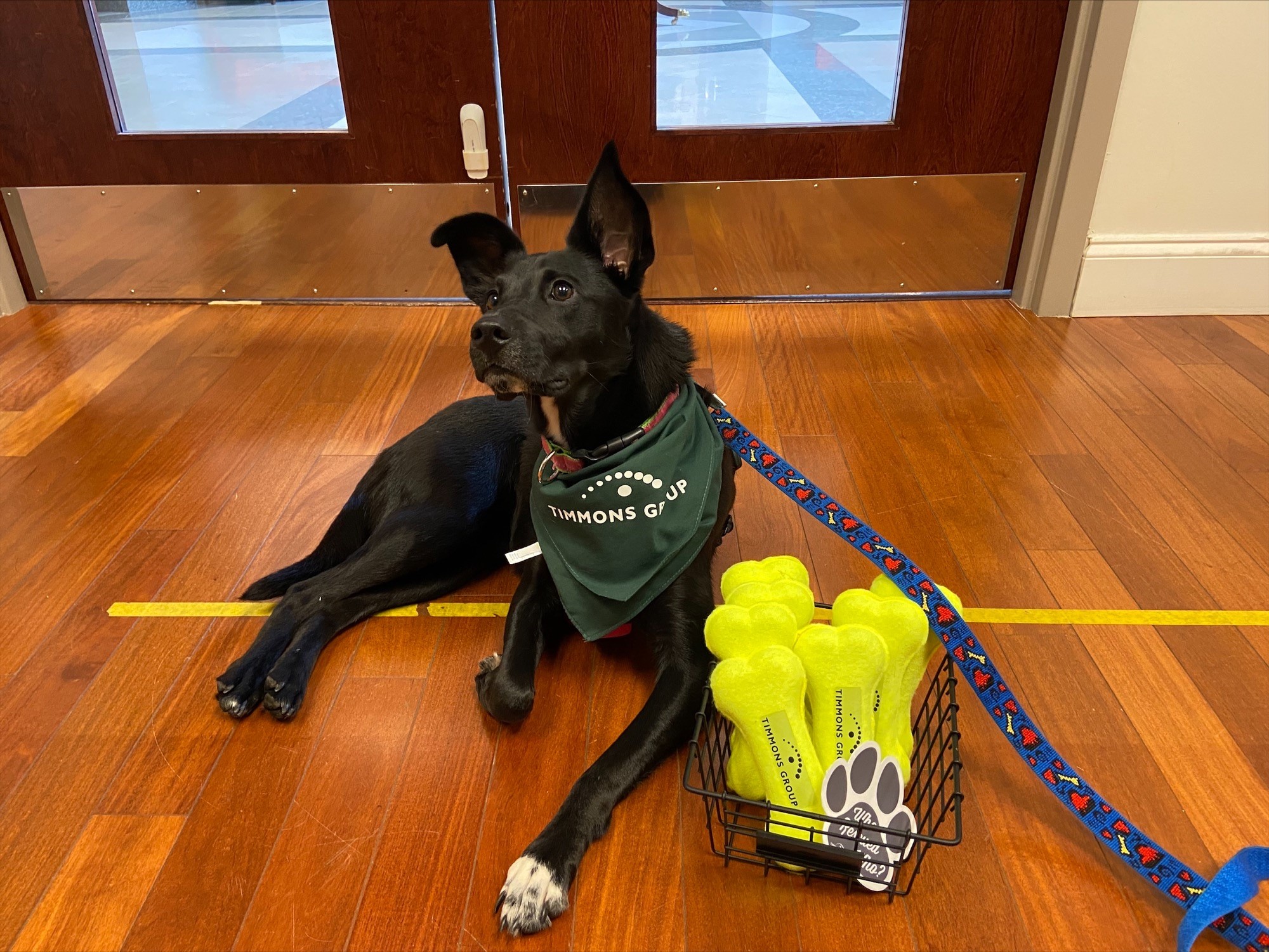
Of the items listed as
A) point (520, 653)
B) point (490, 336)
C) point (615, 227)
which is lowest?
point (520, 653)

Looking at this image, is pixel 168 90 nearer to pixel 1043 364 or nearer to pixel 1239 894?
pixel 1043 364

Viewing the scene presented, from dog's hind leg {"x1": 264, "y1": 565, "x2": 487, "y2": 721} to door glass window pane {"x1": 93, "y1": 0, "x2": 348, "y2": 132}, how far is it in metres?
2.01

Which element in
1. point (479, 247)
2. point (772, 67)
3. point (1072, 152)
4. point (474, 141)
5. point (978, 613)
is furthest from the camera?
point (772, 67)

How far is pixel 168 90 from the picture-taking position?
3.39 m

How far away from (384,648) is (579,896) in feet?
2.24

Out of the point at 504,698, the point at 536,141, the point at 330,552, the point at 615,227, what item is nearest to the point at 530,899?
the point at 504,698

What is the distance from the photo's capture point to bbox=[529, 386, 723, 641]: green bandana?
161 cm

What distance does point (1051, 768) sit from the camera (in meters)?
1.34

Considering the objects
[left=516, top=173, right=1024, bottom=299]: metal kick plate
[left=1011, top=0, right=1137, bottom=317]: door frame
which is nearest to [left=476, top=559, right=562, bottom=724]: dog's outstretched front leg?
[left=516, top=173, right=1024, bottom=299]: metal kick plate

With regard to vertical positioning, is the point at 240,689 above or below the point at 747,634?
below

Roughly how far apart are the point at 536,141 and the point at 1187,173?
213 centimetres

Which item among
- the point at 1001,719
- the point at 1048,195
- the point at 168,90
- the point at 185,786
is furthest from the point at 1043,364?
the point at 168,90

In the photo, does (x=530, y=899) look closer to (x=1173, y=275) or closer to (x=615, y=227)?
(x=615, y=227)

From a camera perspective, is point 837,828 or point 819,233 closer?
point 837,828
